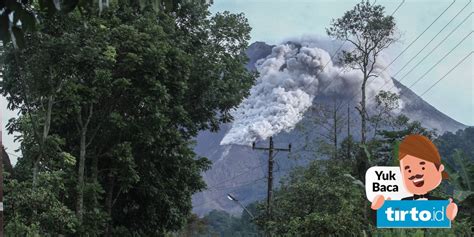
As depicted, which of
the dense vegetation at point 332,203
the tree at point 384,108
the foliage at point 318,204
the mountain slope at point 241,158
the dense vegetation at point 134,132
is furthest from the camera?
the mountain slope at point 241,158

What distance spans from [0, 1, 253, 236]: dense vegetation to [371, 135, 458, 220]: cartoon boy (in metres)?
7.13

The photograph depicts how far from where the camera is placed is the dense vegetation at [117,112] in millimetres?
17734

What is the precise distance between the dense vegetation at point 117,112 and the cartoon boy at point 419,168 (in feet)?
Answer: 23.4

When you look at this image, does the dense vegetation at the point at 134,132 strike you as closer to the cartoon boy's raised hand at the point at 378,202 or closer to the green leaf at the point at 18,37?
the cartoon boy's raised hand at the point at 378,202

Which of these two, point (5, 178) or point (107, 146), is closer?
point (5, 178)

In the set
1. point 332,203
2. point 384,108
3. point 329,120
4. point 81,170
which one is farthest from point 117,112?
point 329,120

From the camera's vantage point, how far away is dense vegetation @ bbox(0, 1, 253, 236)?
17.7 m

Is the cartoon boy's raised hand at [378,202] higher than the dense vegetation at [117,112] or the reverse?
the reverse

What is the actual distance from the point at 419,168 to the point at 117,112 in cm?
1493

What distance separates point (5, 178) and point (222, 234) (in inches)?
3298

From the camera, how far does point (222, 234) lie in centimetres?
9906

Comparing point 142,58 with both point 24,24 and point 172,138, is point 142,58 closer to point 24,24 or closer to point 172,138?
point 172,138

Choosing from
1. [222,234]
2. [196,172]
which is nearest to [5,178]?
[196,172]

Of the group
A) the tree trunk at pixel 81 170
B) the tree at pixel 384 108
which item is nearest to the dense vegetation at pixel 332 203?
the tree at pixel 384 108
